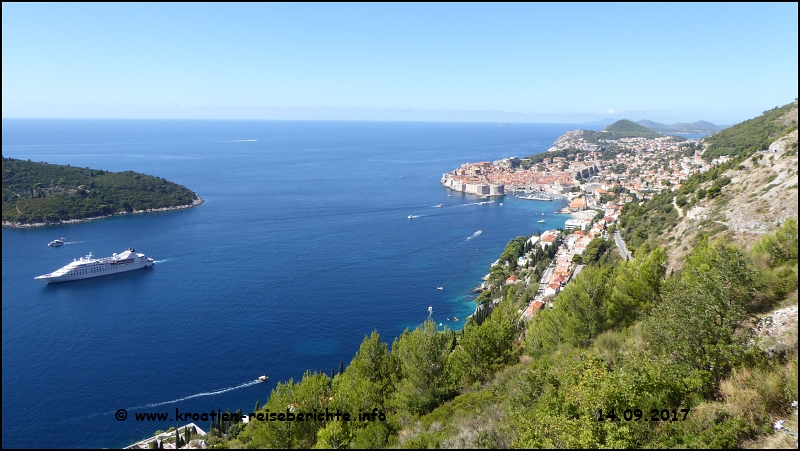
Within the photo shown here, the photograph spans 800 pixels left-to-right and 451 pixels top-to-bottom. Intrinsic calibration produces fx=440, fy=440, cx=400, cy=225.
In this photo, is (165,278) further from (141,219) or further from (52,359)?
(141,219)

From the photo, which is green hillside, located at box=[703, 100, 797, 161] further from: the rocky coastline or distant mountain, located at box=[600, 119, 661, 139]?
distant mountain, located at box=[600, 119, 661, 139]

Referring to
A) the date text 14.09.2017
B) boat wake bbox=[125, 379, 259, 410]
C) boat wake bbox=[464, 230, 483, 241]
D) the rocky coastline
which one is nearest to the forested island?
the rocky coastline

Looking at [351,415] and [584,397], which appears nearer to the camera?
[584,397]

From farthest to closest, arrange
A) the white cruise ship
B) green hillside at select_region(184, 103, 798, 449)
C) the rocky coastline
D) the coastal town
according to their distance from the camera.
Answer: the rocky coastline → the coastal town → the white cruise ship → green hillside at select_region(184, 103, 798, 449)

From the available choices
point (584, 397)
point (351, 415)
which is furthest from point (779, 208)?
point (351, 415)

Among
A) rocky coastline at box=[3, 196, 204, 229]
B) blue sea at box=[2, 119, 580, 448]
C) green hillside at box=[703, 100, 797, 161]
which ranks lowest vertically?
blue sea at box=[2, 119, 580, 448]

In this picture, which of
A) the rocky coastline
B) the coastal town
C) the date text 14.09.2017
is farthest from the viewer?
the rocky coastline

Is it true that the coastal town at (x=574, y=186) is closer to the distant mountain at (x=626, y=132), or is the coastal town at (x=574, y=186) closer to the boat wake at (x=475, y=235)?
the boat wake at (x=475, y=235)
